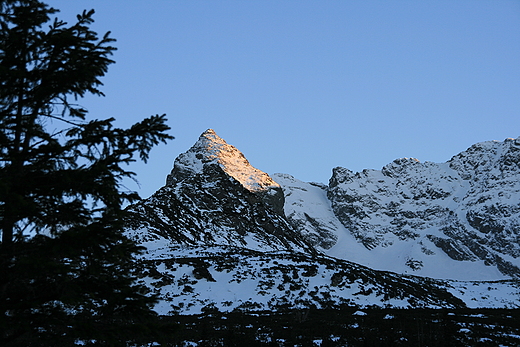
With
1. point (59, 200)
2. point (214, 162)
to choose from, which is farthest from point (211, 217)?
point (59, 200)

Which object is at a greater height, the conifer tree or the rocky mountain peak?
the rocky mountain peak

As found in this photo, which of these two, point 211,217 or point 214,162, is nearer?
point 211,217

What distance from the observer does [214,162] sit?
16762cm

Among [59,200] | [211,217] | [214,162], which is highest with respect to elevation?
[214,162]

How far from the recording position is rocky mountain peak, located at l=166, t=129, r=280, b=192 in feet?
550

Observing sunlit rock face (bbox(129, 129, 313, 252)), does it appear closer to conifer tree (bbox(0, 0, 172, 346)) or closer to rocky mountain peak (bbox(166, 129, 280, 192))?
rocky mountain peak (bbox(166, 129, 280, 192))

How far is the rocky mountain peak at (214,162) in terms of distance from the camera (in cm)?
16750

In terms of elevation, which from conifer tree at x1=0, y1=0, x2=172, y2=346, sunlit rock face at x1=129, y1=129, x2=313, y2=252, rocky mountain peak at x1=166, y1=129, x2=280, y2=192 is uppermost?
rocky mountain peak at x1=166, y1=129, x2=280, y2=192

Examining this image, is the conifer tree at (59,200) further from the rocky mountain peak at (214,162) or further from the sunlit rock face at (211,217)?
the rocky mountain peak at (214,162)

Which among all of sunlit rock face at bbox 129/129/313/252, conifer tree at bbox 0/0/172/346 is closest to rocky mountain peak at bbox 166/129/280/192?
sunlit rock face at bbox 129/129/313/252

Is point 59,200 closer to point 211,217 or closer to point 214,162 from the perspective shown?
point 211,217

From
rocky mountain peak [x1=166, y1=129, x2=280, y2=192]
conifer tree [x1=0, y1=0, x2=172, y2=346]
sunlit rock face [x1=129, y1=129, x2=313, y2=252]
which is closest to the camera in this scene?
conifer tree [x1=0, y1=0, x2=172, y2=346]

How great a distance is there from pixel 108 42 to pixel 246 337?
45.6ft

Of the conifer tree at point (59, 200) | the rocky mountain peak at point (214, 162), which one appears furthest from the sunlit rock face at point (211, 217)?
the conifer tree at point (59, 200)
